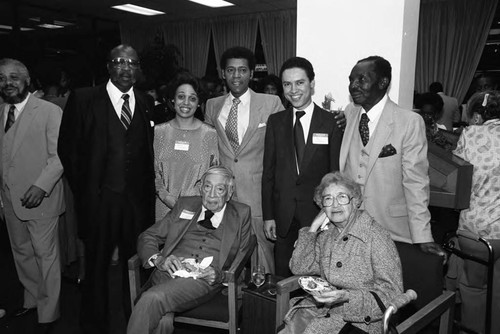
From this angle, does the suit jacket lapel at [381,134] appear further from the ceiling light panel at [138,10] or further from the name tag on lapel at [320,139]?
the ceiling light panel at [138,10]

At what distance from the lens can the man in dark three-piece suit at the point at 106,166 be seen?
2.75 meters

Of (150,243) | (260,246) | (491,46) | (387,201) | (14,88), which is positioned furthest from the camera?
(491,46)

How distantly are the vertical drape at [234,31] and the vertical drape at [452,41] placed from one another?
433 centimetres

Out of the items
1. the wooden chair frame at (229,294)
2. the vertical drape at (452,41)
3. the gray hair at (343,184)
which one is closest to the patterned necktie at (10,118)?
the wooden chair frame at (229,294)

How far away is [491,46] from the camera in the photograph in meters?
8.96

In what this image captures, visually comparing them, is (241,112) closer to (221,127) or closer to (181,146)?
(221,127)

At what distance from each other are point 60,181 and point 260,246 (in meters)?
1.63

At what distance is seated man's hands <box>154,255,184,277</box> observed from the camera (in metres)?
2.58

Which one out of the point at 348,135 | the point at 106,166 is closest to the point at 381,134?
the point at 348,135

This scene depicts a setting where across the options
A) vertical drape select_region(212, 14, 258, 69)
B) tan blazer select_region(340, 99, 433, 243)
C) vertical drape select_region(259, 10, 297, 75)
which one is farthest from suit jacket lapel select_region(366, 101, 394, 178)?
vertical drape select_region(212, 14, 258, 69)

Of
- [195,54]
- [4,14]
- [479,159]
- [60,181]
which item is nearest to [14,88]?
→ [60,181]

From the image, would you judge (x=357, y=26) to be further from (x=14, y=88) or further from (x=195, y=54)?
(x=195, y=54)

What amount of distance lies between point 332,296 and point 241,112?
5.63ft

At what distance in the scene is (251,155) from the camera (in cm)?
313
